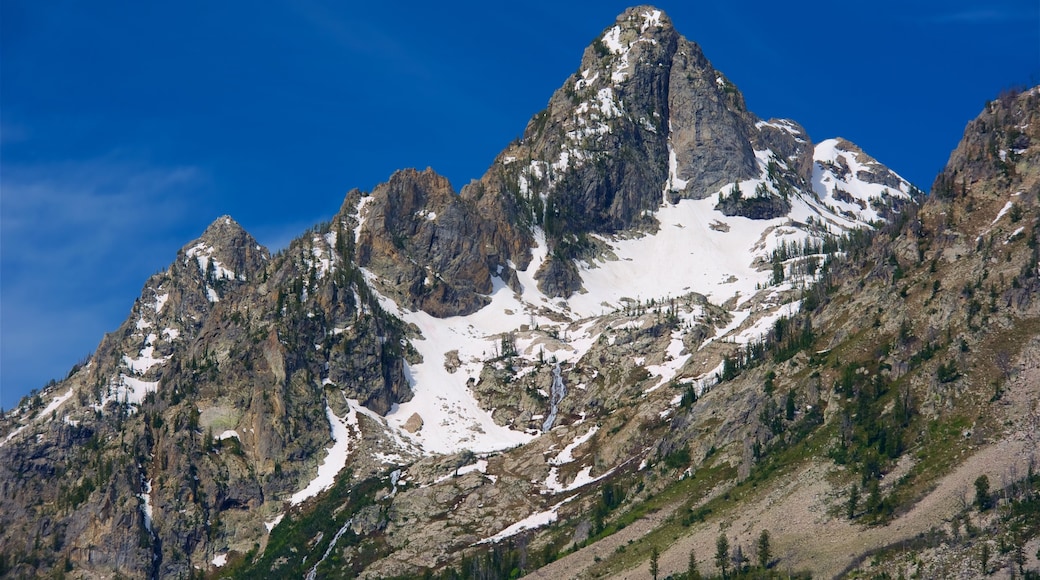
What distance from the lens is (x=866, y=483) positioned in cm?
19312

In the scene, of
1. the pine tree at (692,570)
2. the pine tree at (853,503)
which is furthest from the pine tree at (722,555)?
the pine tree at (853,503)

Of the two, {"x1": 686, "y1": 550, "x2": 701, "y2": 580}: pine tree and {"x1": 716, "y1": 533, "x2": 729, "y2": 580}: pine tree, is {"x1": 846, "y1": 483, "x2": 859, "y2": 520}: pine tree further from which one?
{"x1": 686, "y1": 550, "x2": 701, "y2": 580}: pine tree

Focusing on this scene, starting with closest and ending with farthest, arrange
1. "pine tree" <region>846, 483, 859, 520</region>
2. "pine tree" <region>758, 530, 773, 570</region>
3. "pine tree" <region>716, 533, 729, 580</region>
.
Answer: "pine tree" <region>758, 530, 773, 570</region>
"pine tree" <region>716, 533, 729, 580</region>
"pine tree" <region>846, 483, 859, 520</region>

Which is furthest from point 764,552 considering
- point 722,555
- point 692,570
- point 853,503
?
point 853,503

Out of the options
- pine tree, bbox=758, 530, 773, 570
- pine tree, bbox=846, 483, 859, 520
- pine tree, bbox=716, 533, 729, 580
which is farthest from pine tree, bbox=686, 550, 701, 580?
pine tree, bbox=846, 483, 859, 520

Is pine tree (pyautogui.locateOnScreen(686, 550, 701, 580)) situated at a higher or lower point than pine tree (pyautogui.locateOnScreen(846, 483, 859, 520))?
lower

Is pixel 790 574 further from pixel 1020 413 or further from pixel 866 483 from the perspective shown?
pixel 1020 413

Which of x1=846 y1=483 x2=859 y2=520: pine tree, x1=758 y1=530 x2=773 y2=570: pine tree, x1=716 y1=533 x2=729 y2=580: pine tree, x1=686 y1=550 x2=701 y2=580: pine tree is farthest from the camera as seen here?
x1=846 y1=483 x2=859 y2=520: pine tree

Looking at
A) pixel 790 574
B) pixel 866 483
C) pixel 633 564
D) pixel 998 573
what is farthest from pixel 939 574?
pixel 633 564

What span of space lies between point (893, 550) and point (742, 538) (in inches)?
1070

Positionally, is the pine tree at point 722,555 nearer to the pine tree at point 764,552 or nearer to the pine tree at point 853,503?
the pine tree at point 764,552

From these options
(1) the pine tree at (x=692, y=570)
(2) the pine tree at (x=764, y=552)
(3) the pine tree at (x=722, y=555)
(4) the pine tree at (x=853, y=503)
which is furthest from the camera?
(4) the pine tree at (x=853, y=503)

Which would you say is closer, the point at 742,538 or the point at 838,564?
the point at 838,564

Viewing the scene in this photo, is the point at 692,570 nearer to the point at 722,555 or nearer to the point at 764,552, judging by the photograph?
the point at 722,555
